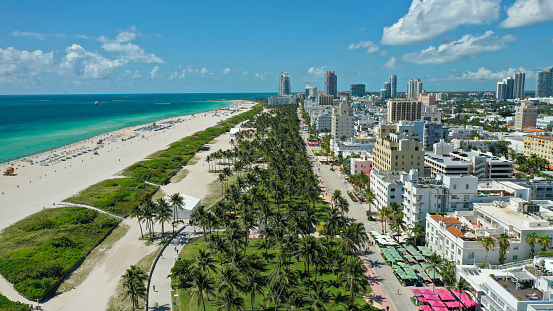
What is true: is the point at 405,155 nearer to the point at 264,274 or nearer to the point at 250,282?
the point at 264,274

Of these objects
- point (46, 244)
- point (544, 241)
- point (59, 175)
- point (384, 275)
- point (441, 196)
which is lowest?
point (384, 275)

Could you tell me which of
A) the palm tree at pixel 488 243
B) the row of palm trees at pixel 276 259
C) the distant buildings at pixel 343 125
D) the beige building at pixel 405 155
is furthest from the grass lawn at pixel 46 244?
the distant buildings at pixel 343 125

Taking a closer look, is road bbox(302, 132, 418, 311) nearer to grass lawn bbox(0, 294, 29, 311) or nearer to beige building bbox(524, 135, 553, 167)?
grass lawn bbox(0, 294, 29, 311)

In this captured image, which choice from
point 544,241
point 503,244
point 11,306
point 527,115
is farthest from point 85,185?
point 527,115

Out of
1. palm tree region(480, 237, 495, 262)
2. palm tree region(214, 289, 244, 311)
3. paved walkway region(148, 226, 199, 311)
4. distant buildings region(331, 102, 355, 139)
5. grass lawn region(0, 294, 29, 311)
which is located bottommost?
paved walkway region(148, 226, 199, 311)

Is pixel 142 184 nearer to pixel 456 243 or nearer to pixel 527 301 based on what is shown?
pixel 456 243

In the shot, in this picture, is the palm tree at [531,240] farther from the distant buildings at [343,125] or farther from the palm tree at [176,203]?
the distant buildings at [343,125]

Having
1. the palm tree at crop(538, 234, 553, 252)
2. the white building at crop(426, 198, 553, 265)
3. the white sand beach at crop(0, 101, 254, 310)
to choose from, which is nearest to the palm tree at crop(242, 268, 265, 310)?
the white sand beach at crop(0, 101, 254, 310)
